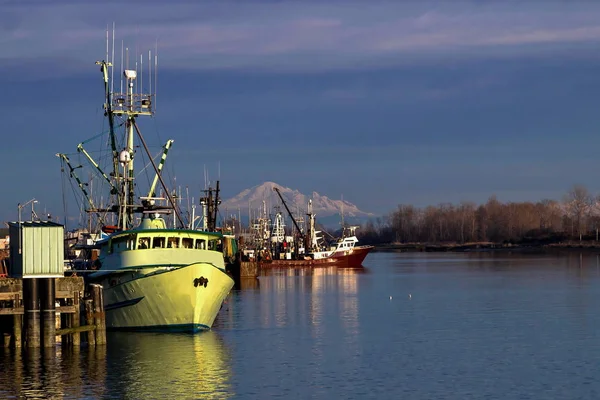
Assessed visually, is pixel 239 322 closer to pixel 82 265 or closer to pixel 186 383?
pixel 82 265

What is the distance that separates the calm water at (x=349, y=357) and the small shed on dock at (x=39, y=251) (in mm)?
4053

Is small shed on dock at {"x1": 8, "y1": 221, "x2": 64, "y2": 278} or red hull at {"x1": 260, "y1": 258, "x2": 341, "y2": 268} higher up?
small shed on dock at {"x1": 8, "y1": 221, "x2": 64, "y2": 278}

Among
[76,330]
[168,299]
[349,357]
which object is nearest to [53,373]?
[76,330]

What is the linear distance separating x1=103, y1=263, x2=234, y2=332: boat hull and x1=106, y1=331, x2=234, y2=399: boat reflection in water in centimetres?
80

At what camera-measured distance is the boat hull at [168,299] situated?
57.1 m

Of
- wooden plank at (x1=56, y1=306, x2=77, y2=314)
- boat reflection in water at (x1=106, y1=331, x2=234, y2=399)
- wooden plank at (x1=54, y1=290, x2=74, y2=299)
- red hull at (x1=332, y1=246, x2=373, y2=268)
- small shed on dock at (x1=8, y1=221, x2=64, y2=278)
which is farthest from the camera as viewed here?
red hull at (x1=332, y1=246, x2=373, y2=268)

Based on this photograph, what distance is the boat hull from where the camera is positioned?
2248 inches

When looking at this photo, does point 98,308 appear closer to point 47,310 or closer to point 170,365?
point 47,310

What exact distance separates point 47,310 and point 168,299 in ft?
32.0

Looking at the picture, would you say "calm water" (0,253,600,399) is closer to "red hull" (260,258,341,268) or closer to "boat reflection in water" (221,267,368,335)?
"boat reflection in water" (221,267,368,335)

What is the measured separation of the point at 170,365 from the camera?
48969 mm

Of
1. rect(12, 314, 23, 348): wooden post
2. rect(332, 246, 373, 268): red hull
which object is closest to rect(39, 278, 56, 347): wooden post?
rect(12, 314, 23, 348): wooden post

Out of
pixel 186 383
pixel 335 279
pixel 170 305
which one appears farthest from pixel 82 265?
pixel 335 279

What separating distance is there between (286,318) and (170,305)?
16.4 metres
